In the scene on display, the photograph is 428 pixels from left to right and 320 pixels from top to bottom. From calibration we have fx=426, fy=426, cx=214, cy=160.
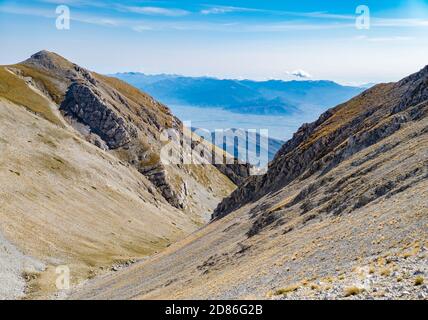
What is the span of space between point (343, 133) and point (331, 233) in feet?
174

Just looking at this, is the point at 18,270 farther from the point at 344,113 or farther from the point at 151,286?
the point at 344,113

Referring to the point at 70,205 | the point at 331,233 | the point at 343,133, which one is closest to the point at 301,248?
the point at 331,233

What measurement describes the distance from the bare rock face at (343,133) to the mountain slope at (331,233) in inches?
12.3

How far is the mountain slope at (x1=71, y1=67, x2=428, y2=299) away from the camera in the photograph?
2531 centimetres

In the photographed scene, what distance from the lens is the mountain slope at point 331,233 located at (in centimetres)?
2531

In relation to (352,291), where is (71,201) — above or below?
above

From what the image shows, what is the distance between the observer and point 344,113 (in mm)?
109062

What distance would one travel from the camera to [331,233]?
128 ft

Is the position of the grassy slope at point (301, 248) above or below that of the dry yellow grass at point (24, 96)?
below

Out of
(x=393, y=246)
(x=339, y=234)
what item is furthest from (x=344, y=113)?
(x=393, y=246)

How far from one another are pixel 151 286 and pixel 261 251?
624 inches

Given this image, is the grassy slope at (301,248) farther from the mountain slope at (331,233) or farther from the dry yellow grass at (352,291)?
the dry yellow grass at (352,291)

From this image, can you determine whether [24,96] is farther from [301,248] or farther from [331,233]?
[331,233]

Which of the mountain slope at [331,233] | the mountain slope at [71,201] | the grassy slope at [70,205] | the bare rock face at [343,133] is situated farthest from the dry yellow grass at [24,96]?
the mountain slope at [331,233]
